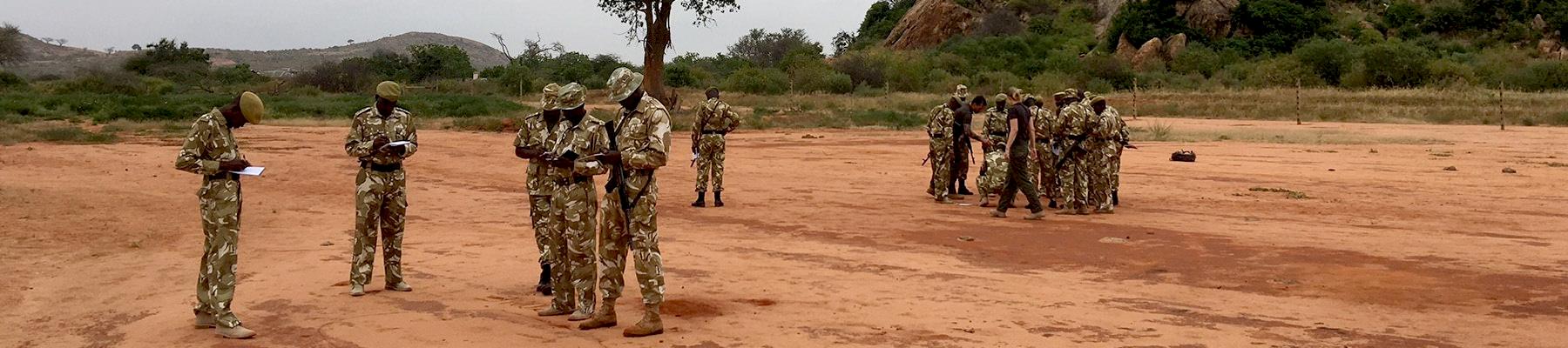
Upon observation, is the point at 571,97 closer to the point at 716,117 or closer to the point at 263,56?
the point at 716,117

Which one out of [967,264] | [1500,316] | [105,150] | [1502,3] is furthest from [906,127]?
[1502,3]

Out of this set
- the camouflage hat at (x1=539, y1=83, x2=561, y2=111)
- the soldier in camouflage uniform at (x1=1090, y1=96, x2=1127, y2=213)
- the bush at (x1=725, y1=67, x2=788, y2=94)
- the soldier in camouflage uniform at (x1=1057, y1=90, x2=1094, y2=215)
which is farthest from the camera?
the bush at (x1=725, y1=67, x2=788, y2=94)

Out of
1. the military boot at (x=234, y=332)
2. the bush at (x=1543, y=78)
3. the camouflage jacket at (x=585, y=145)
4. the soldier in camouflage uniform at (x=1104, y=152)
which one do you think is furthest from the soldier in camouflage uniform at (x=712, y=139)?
the bush at (x=1543, y=78)

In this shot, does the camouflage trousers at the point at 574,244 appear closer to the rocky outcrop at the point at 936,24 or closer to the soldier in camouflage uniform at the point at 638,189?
the soldier in camouflage uniform at the point at 638,189

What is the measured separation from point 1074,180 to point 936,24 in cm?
7040

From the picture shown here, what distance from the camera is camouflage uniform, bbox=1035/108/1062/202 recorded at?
14.8 metres

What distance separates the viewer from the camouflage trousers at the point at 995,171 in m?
15.9

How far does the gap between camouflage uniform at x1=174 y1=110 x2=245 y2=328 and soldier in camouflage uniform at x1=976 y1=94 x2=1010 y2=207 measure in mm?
9567

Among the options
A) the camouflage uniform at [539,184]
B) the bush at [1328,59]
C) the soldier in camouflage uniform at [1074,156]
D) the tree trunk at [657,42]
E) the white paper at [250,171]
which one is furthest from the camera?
the bush at [1328,59]

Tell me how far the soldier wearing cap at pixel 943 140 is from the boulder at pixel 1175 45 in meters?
51.2

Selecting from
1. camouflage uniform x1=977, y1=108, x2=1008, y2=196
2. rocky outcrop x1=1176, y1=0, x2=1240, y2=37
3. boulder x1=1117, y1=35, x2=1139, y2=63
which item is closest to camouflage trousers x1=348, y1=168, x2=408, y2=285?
camouflage uniform x1=977, y1=108, x2=1008, y2=196

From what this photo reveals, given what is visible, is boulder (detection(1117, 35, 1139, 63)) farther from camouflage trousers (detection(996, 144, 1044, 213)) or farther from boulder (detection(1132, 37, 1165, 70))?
camouflage trousers (detection(996, 144, 1044, 213))

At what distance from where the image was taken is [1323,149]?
1027 inches

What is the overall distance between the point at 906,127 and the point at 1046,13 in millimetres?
51376
